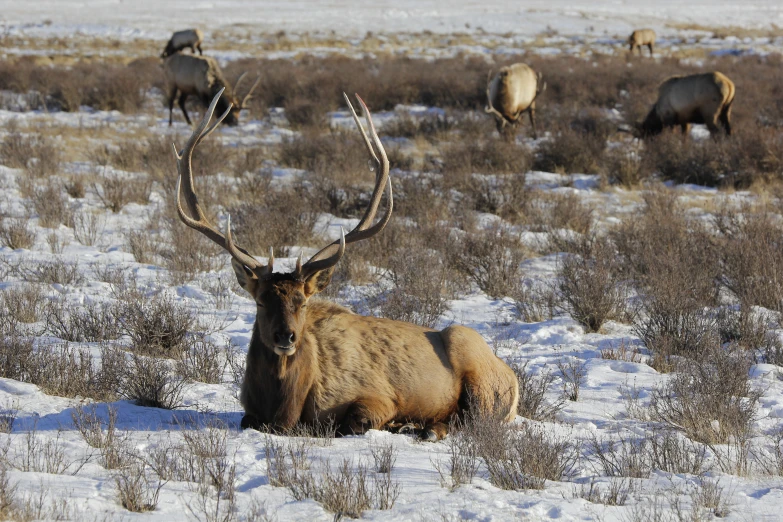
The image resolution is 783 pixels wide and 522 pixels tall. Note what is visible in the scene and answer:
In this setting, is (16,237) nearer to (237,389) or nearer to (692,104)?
(237,389)

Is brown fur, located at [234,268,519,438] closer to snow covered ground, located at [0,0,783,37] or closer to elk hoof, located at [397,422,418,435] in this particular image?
elk hoof, located at [397,422,418,435]

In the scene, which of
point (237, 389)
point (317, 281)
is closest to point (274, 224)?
point (237, 389)

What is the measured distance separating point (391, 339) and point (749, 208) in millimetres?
6684

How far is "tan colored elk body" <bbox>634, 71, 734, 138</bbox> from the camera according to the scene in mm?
14898

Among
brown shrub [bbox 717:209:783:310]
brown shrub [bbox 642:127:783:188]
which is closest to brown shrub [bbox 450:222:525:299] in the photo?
brown shrub [bbox 717:209:783:310]

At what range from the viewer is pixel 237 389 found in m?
4.93

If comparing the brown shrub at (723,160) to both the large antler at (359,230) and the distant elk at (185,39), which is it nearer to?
the large antler at (359,230)

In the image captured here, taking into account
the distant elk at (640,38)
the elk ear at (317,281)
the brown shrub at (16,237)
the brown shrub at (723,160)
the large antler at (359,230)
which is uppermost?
the distant elk at (640,38)

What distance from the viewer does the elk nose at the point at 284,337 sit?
3.89m

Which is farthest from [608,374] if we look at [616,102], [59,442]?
[616,102]

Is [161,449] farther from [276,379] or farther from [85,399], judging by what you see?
[85,399]

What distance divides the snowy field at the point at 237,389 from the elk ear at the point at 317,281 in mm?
717

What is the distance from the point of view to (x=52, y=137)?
44.6 ft

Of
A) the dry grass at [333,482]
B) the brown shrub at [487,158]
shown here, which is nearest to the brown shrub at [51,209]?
the brown shrub at [487,158]
